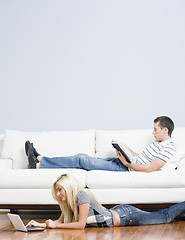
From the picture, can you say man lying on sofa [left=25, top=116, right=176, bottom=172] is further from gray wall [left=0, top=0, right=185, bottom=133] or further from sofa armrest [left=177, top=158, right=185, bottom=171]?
gray wall [left=0, top=0, right=185, bottom=133]

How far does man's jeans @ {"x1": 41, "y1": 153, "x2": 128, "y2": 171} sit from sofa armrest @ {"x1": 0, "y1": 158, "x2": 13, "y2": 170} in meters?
0.44

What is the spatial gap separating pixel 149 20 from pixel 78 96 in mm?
1193

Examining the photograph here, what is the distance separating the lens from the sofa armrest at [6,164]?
4177mm

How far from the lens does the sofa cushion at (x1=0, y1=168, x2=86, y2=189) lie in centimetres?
362

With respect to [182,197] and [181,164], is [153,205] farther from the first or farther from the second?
[181,164]

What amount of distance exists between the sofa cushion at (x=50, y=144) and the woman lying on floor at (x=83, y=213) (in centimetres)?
127

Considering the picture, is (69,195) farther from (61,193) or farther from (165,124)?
(165,124)

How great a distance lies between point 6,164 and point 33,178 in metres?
0.69

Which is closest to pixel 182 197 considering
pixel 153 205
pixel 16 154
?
pixel 153 205

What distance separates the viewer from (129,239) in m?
2.63

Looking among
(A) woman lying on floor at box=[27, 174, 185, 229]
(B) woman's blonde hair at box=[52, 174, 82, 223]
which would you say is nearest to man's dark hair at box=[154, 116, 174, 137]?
(A) woman lying on floor at box=[27, 174, 185, 229]

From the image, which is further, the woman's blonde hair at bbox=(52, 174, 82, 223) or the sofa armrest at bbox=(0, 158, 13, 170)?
the sofa armrest at bbox=(0, 158, 13, 170)

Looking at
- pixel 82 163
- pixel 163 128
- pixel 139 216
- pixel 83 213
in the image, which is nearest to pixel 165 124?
pixel 163 128

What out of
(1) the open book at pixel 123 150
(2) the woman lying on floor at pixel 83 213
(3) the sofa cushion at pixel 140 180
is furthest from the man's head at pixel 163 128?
(2) the woman lying on floor at pixel 83 213
